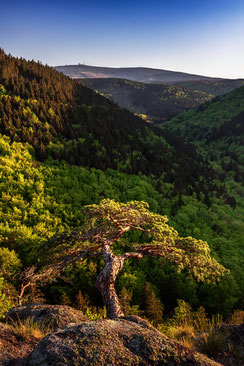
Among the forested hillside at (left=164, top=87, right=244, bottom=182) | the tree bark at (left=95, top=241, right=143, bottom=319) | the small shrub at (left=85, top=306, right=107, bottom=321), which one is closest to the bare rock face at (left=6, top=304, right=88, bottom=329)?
the tree bark at (left=95, top=241, right=143, bottom=319)

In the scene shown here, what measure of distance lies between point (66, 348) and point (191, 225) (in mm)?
14080

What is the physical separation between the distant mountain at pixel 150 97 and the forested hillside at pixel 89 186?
52.3 meters

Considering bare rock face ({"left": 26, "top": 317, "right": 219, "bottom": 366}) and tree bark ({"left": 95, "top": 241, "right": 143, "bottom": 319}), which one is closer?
bare rock face ({"left": 26, "top": 317, "right": 219, "bottom": 366})

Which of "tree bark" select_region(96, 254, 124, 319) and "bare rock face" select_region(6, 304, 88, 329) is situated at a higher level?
"bare rock face" select_region(6, 304, 88, 329)

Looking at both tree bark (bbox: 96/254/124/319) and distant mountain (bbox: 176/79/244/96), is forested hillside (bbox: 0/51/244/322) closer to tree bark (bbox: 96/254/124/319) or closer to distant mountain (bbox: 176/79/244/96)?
tree bark (bbox: 96/254/124/319)

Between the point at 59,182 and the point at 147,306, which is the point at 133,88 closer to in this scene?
the point at 59,182

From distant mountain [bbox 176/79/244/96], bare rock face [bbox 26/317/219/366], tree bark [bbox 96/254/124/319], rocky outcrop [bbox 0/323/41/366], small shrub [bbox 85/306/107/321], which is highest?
distant mountain [bbox 176/79/244/96]

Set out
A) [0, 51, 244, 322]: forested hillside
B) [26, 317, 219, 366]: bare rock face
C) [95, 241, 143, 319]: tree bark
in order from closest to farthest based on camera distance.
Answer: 1. [26, 317, 219, 366]: bare rock face
2. [95, 241, 143, 319]: tree bark
3. [0, 51, 244, 322]: forested hillside

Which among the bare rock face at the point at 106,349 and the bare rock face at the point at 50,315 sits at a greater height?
the bare rock face at the point at 106,349

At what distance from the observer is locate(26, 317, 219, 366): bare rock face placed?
7.09 feet

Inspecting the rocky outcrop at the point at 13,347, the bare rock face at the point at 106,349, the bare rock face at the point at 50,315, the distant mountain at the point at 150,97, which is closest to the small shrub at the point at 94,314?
the bare rock face at the point at 50,315

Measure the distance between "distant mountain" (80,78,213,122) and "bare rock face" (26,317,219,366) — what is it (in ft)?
249

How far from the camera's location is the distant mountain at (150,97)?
81.2m

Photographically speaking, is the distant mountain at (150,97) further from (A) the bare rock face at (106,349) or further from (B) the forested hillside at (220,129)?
(A) the bare rock face at (106,349)
